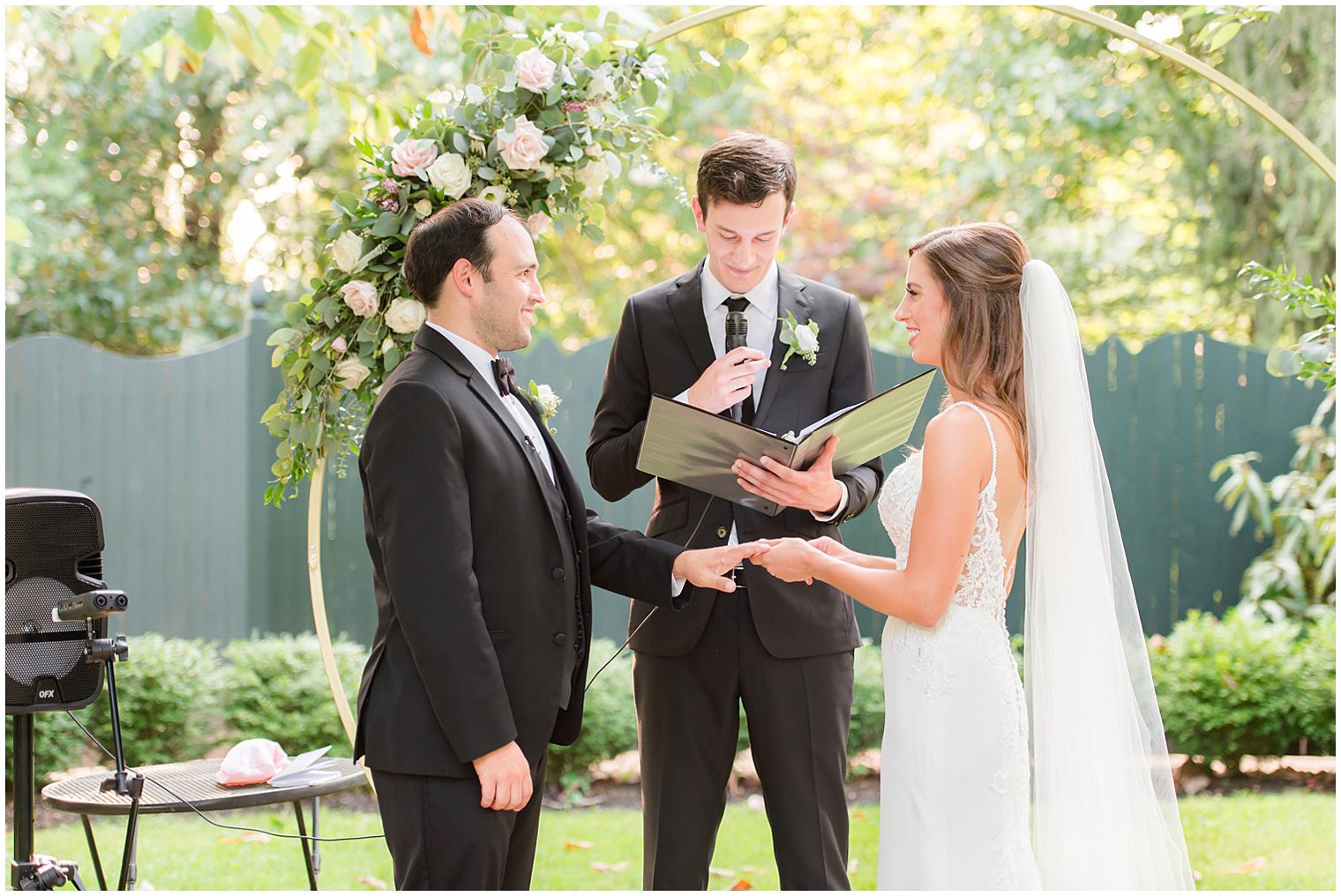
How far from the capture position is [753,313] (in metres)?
3.06

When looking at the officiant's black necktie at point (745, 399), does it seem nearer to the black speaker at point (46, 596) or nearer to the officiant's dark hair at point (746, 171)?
the officiant's dark hair at point (746, 171)

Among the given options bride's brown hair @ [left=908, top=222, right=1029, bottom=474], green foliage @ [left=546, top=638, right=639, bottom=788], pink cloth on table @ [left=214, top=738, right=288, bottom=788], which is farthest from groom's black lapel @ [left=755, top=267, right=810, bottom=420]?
green foliage @ [left=546, top=638, right=639, bottom=788]

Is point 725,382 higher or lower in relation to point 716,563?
higher

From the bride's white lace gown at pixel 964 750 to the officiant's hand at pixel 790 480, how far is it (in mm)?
369

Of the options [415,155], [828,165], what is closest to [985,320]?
[415,155]

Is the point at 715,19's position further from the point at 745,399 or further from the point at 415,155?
the point at 745,399

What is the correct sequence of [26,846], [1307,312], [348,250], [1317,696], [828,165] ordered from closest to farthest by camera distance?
[26,846] → [348,250] → [1307,312] → [1317,696] → [828,165]

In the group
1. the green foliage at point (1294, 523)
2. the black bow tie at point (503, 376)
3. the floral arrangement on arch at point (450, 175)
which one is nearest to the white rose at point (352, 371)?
the floral arrangement on arch at point (450, 175)

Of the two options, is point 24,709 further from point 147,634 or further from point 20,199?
point 20,199

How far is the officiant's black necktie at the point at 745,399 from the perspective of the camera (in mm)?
3010

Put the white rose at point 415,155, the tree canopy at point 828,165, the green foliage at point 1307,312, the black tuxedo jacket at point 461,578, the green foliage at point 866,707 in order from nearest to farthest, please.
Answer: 1. the black tuxedo jacket at point 461,578
2. the white rose at point 415,155
3. the green foliage at point 1307,312
4. the green foliage at point 866,707
5. the tree canopy at point 828,165

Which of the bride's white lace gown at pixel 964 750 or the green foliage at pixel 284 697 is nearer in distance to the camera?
the bride's white lace gown at pixel 964 750

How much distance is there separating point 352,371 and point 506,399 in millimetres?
821

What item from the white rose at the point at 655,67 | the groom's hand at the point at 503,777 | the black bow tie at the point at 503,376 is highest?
the white rose at the point at 655,67
